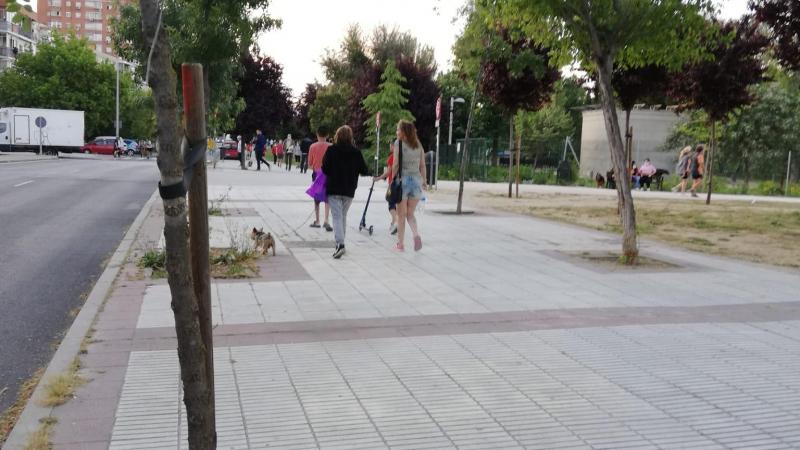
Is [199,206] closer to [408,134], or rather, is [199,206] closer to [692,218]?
[408,134]

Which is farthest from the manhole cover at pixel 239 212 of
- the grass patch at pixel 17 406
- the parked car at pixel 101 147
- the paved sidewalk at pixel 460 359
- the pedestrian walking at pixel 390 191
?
the parked car at pixel 101 147

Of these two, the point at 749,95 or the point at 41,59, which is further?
the point at 41,59

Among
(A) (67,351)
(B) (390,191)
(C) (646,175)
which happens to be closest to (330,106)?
(C) (646,175)

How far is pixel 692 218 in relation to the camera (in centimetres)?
1748

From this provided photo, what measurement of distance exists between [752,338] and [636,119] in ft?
106

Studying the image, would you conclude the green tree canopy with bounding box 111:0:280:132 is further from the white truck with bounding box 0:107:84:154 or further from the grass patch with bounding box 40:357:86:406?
the white truck with bounding box 0:107:84:154

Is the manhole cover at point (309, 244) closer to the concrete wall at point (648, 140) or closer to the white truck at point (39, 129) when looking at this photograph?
the concrete wall at point (648, 140)

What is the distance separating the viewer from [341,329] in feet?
20.2

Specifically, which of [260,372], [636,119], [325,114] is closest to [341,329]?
[260,372]

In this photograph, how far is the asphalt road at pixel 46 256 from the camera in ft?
19.0

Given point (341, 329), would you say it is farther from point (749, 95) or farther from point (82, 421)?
point (749, 95)

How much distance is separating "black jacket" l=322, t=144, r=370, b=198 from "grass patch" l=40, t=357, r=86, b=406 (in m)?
5.65

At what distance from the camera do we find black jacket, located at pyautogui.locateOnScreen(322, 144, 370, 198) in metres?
10.2

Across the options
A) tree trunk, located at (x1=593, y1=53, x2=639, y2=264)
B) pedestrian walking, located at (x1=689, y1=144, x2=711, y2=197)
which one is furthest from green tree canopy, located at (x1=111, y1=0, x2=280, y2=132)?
pedestrian walking, located at (x1=689, y1=144, x2=711, y2=197)
